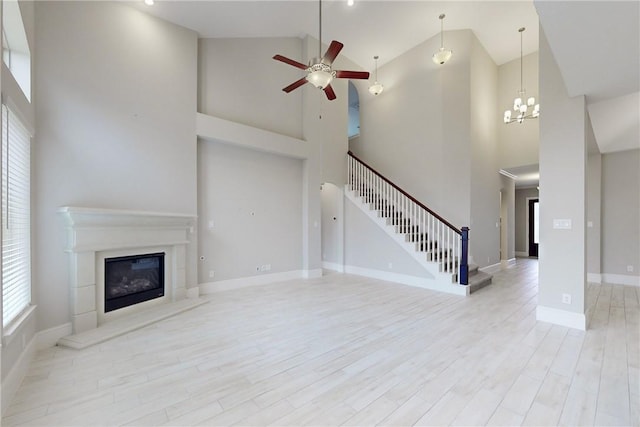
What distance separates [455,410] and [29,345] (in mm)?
3802

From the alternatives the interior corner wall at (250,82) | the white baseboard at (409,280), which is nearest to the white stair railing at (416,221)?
the white baseboard at (409,280)

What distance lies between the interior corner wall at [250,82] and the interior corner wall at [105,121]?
1.22 ft

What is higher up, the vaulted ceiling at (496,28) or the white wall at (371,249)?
the vaulted ceiling at (496,28)

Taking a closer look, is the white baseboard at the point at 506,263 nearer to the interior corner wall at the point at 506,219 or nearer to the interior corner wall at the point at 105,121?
the interior corner wall at the point at 506,219

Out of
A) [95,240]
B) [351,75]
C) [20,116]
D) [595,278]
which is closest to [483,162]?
[595,278]

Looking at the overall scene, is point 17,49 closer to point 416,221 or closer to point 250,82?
point 250,82

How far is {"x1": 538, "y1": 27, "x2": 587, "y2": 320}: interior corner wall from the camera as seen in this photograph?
339 centimetres

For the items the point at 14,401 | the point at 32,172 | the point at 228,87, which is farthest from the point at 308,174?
the point at 14,401

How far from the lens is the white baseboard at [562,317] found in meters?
3.37

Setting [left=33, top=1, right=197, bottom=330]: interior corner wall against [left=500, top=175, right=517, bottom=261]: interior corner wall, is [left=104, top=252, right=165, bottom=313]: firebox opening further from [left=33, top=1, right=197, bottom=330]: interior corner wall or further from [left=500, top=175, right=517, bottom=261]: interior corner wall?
[left=500, top=175, right=517, bottom=261]: interior corner wall

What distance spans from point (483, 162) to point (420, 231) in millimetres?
2714

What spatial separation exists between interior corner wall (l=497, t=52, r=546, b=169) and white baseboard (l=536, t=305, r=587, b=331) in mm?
4568

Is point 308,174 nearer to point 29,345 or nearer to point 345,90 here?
point 345,90

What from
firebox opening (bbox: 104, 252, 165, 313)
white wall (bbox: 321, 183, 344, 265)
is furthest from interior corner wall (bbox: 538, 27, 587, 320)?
firebox opening (bbox: 104, 252, 165, 313)
